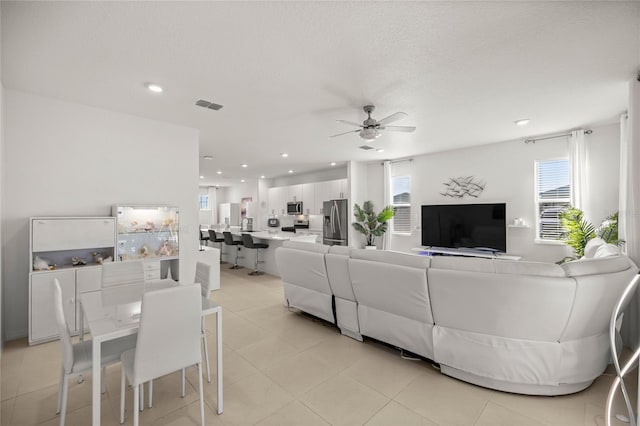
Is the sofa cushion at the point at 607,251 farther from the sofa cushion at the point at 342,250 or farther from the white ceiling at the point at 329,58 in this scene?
the sofa cushion at the point at 342,250

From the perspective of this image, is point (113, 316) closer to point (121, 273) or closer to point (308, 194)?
point (121, 273)

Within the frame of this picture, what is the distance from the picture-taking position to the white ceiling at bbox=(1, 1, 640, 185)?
6.45 feet

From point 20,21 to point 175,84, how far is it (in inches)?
45.2

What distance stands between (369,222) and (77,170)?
5.83 metres

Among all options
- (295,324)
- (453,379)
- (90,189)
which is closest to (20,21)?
(90,189)

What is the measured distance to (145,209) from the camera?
3.95 meters

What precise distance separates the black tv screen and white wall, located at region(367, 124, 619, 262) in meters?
0.20

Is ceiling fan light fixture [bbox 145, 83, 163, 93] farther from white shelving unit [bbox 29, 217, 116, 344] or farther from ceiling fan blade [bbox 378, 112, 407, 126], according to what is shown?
ceiling fan blade [bbox 378, 112, 407, 126]

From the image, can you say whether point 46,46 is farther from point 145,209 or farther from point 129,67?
point 145,209

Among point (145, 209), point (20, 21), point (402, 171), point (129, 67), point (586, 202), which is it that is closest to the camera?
point (20, 21)

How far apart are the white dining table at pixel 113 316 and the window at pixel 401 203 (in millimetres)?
5761

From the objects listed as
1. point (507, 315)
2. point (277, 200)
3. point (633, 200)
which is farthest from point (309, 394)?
point (277, 200)

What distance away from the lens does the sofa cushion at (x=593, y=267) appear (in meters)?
2.08

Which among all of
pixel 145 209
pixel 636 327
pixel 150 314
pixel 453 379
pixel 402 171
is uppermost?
pixel 402 171
